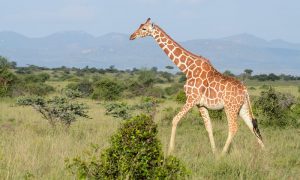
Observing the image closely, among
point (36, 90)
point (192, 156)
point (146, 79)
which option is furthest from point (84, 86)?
point (192, 156)

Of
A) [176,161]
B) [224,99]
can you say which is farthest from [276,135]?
[176,161]

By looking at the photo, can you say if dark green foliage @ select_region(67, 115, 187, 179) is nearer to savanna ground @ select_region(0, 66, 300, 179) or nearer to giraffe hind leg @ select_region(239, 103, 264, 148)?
savanna ground @ select_region(0, 66, 300, 179)

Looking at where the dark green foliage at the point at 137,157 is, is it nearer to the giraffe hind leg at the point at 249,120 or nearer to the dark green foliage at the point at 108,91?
the giraffe hind leg at the point at 249,120

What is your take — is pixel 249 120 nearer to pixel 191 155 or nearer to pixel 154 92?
pixel 191 155

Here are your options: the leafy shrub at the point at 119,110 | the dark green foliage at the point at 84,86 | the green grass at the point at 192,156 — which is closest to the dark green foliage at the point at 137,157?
the green grass at the point at 192,156

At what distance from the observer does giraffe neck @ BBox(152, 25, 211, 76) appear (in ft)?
35.3

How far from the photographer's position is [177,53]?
11.0m

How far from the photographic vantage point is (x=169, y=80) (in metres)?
69.2

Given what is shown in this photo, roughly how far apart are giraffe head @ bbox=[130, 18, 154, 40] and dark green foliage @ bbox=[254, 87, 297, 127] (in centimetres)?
659

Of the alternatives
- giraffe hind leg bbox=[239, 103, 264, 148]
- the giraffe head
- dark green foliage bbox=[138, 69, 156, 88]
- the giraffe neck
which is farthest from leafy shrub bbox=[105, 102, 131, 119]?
dark green foliage bbox=[138, 69, 156, 88]

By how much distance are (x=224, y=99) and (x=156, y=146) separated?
15.7 ft

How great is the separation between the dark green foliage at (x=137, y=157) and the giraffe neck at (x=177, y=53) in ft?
16.6

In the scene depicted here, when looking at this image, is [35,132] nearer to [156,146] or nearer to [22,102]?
[22,102]

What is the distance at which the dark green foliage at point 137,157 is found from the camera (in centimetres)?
567
